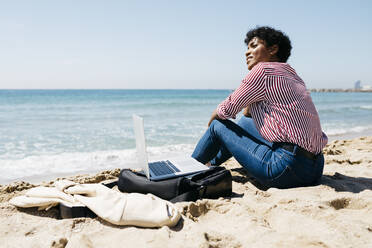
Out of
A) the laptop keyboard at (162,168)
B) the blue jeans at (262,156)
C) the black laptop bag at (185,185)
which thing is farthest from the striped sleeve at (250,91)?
the laptop keyboard at (162,168)

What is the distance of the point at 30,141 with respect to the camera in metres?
6.20

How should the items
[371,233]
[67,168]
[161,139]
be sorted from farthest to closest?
[161,139] → [67,168] → [371,233]

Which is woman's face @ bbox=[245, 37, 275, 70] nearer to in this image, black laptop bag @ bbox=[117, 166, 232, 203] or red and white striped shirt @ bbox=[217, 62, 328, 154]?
red and white striped shirt @ bbox=[217, 62, 328, 154]

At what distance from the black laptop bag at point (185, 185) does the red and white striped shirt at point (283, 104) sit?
520 millimetres

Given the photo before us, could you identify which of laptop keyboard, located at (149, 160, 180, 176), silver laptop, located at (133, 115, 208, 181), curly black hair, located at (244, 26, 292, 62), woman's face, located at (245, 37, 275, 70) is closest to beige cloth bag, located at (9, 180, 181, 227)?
silver laptop, located at (133, 115, 208, 181)

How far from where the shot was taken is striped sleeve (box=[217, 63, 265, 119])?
88.7 inches

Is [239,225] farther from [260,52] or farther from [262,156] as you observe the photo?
[260,52]

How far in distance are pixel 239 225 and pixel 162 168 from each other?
92 cm

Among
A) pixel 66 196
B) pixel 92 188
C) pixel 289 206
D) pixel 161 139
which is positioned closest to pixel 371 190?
pixel 289 206

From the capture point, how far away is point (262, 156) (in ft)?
7.70

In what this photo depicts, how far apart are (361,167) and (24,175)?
13.7 feet

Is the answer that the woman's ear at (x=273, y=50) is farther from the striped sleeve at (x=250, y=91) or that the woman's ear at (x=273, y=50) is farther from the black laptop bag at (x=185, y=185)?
the black laptop bag at (x=185, y=185)

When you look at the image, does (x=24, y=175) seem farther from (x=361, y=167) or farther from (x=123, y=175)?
(x=361, y=167)

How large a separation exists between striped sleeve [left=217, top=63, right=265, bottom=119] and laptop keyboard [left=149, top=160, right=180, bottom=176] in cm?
72
